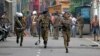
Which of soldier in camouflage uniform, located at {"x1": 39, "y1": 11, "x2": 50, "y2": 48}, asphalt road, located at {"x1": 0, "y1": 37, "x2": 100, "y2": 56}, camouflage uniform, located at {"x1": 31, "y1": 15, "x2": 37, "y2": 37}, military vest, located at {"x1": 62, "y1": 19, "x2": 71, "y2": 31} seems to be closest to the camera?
asphalt road, located at {"x1": 0, "y1": 37, "x2": 100, "y2": 56}

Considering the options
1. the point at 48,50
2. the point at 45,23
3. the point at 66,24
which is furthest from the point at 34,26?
the point at 66,24

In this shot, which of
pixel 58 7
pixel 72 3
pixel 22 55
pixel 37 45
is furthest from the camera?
pixel 72 3

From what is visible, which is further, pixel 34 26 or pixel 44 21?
pixel 34 26

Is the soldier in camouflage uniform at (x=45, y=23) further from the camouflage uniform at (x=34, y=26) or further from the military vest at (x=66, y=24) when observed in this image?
the camouflage uniform at (x=34, y=26)

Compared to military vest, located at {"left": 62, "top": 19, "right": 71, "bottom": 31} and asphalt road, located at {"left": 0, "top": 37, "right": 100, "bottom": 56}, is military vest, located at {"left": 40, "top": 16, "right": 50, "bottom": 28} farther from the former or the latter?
military vest, located at {"left": 62, "top": 19, "right": 71, "bottom": 31}

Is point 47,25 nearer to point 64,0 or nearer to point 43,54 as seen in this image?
point 43,54

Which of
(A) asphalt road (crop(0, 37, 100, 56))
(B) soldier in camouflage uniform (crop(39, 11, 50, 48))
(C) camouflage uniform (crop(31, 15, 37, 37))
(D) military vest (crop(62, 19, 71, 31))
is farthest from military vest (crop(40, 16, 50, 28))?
(C) camouflage uniform (crop(31, 15, 37, 37))

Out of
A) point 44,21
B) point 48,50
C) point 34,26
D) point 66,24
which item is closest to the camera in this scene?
point 66,24

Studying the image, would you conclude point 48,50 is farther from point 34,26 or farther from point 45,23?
point 34,26

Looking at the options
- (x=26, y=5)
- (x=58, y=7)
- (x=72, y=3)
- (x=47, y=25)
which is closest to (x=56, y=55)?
(x=47, y=25)

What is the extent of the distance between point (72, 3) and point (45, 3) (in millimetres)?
8422

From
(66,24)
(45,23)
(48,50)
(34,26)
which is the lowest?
(48,50)

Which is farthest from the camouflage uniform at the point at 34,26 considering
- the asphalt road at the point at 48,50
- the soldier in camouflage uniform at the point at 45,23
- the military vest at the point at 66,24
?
the military vest at the point at 66,24

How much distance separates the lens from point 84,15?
41375mm
